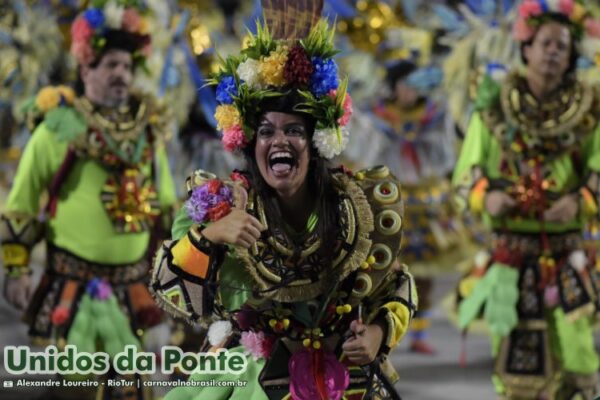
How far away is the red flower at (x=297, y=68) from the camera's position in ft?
11.7

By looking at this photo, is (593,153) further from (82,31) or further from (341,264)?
(341,264)

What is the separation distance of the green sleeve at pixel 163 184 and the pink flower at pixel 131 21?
56 centimetres

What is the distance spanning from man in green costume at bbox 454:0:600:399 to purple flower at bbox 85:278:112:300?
5.51 feet

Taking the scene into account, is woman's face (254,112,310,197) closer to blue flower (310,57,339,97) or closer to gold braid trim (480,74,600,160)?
blue flower (310,57,339,97)

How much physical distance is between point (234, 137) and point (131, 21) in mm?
2437

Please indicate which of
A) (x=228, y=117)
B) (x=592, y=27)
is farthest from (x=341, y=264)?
(x=592, y=27)

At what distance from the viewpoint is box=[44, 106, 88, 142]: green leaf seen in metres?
5.69

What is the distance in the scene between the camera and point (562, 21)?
589cm

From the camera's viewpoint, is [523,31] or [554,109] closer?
[554,109]

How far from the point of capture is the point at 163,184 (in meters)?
6.06

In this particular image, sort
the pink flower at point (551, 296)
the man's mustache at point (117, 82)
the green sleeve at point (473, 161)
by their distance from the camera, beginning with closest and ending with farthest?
1. the man's mustache at point (117, 82)
2. the pink flower at point (551, 296)
3. the green sleeve at point (473, 161)

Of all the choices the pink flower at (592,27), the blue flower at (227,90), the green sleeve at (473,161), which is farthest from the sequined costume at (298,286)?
the pink flower at (592,27)

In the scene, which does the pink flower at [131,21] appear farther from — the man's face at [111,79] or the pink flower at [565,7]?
the pink flower at [565,7]

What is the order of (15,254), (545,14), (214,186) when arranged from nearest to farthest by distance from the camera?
(214,186), (15,254), (545,14)
